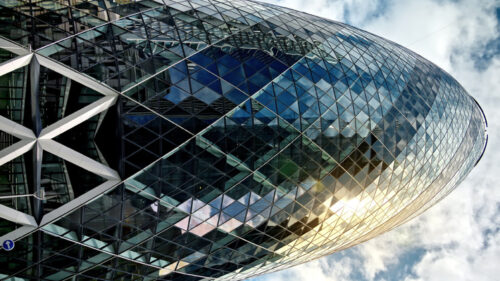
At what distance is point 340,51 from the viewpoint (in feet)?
88.1

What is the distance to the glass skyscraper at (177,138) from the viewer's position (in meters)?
16.7

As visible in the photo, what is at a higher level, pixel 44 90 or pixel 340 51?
pixel 340 51

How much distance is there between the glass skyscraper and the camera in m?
16.7

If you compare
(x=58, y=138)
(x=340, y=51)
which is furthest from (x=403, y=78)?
(x=58, y=138)

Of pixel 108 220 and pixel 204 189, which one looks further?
pixel 204 189

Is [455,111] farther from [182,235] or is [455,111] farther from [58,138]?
[58,138]

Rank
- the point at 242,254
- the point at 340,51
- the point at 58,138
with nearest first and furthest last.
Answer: the point at 58,138 → the point at 242,254 → the point at 340,51

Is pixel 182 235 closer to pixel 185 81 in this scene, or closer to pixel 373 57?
pixel 185 81

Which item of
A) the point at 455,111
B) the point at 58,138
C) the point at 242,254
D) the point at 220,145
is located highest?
the point at 455,111

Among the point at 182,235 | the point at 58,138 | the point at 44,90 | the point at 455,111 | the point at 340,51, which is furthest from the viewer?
the point at 455,111

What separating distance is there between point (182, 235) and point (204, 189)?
11.4 feet

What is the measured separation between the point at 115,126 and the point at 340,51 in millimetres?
19212

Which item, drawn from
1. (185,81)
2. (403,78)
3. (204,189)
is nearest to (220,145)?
(204,189)

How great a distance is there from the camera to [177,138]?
57.9 ft
